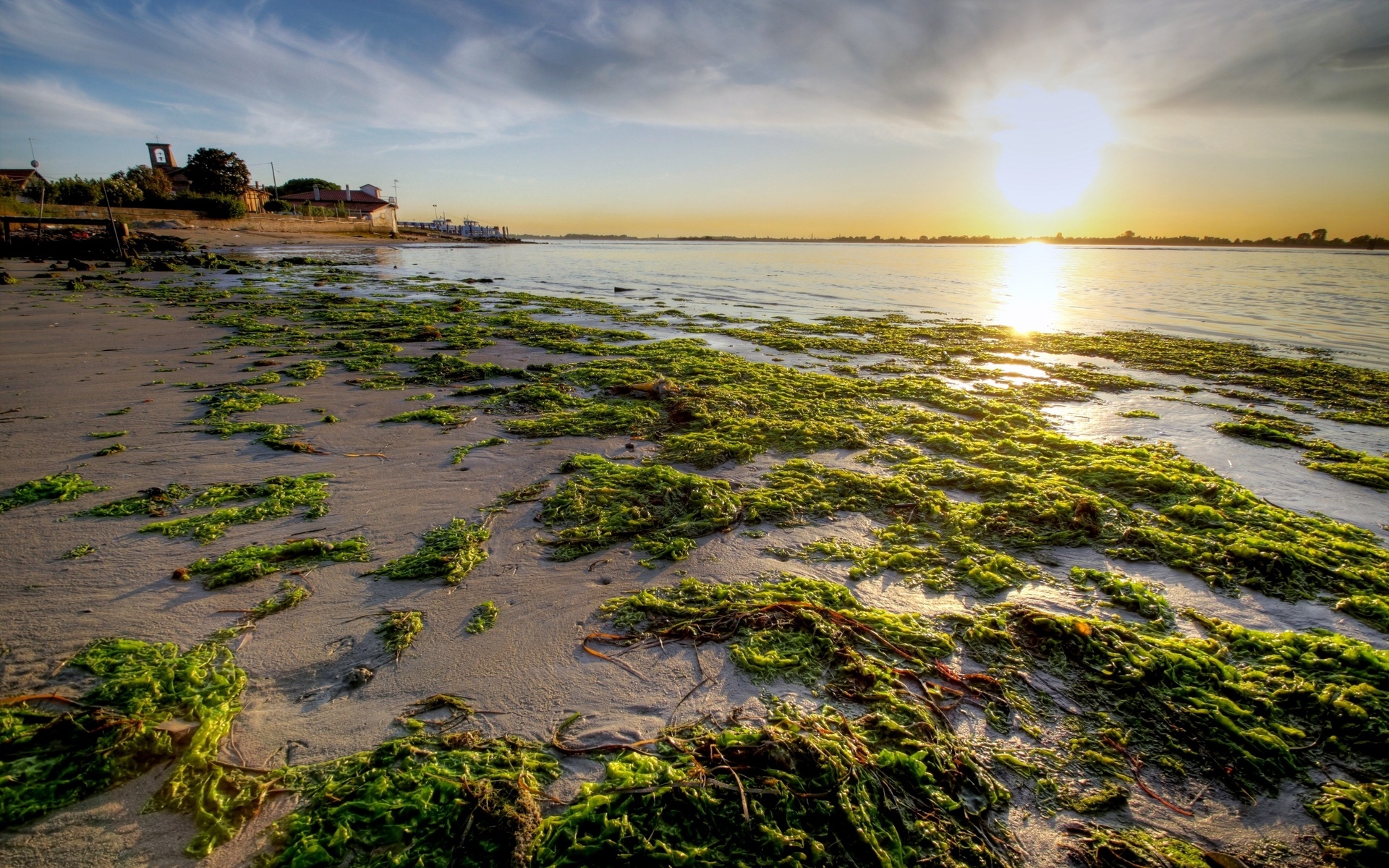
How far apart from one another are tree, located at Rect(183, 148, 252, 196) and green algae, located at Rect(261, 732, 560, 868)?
72.4 metres

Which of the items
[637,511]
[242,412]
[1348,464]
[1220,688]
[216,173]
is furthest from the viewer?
[216,173]

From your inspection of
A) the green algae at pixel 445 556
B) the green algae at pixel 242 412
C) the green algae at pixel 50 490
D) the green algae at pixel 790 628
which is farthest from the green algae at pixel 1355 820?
the green algae at pixel 50 490

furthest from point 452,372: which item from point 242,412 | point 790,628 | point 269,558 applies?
point 790,628

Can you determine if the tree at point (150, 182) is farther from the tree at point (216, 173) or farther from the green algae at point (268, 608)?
the green algae at point (268, 608)

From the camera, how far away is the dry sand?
2152 mm

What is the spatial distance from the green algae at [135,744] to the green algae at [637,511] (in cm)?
185

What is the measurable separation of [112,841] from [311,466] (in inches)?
137

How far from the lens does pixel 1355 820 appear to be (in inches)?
82.4

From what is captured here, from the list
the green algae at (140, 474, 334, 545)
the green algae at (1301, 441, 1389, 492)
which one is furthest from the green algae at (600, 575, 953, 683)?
the green algae at (1301, 441, 1389, 492)

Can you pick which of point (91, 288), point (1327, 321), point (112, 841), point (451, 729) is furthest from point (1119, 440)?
point (91, 288)

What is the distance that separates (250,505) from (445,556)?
5.86 feet

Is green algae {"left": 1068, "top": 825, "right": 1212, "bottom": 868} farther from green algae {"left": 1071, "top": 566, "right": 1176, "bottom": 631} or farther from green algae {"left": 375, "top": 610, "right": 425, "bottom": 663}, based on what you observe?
green algae {"left": 375, "top": 610, "right": 425, "bottom": 663}

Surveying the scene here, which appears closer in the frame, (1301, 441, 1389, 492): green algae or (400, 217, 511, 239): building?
(1301, 441, 1389, 492): green algae

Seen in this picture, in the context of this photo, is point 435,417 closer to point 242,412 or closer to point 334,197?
point 242,412
